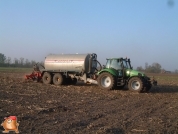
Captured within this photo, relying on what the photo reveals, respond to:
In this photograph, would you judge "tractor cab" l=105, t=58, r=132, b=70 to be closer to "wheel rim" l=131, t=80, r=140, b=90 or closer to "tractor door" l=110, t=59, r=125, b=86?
"tractor door" l=110, t=59, r=125, b=86

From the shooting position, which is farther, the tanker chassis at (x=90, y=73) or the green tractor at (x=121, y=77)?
the tanker chassis at (x=90, y=73)

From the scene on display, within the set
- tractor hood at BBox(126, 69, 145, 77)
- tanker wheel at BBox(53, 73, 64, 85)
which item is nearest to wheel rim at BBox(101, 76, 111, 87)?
tractor hood at BBox(126, 69, 145, 77)

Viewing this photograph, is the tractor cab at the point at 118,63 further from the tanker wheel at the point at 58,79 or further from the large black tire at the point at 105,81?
the tanker wheel at the point at 58,79

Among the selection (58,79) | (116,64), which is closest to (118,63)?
(116,64)

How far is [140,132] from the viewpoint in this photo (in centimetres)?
661

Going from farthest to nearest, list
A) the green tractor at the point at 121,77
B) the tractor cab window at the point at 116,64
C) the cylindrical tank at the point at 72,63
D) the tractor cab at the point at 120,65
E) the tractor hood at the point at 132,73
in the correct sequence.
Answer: the cylindrical tank at the point at 72,63 → the tractor cab window at the point at 116,64 → the tractor cab at the point at 120,65 → the tractor hood at the point at 132,73 → the green tractor at the point at 121,77

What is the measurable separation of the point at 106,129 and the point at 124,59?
422 inches

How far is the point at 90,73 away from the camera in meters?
18.6

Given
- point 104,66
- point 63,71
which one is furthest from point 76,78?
point 104,66

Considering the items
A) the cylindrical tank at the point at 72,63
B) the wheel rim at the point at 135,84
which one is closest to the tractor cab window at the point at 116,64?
the wheel rim at the point at 135,84

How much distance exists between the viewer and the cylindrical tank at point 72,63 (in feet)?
60.2

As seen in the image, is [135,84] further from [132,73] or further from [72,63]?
[72,63]

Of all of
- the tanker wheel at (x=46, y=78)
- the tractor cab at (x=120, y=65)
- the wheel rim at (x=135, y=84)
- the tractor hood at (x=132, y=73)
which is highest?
the tractor cab at (x=120, y=65)

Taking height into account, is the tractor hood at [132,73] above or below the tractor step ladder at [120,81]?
above
